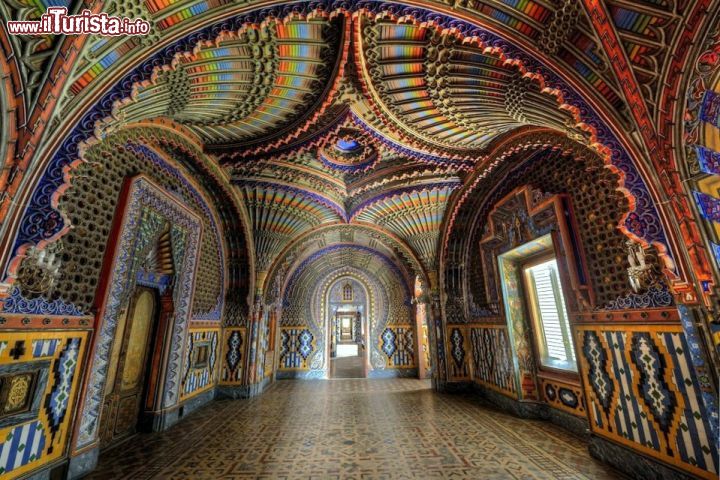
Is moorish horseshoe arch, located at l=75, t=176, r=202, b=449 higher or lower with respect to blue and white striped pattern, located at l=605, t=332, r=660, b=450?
higher

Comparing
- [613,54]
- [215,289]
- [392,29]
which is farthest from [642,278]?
[215,289]

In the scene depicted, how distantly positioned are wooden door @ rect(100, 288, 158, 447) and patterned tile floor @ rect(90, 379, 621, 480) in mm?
366

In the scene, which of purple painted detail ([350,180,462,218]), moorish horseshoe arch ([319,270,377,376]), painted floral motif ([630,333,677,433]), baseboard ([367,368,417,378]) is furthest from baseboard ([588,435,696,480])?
moorish horseshoe arch ([319,270,377,376])

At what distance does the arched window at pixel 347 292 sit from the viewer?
12.5 m

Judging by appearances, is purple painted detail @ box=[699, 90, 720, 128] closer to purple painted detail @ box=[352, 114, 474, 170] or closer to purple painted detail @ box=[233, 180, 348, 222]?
purple painted detail @ box=[352, 114, 474, 170]

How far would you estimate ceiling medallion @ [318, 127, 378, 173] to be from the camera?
216 inches

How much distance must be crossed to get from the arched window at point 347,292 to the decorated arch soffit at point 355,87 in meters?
7.21

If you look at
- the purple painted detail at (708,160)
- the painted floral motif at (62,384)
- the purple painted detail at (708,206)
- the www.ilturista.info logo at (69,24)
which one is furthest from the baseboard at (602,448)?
the www.ilturista.info logo at (69,24)

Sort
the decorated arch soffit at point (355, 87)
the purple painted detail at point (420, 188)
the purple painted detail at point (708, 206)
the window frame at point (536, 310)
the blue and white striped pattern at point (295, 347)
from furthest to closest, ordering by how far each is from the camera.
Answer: the blue and white striped pattern at point (295, 347) < the purple painted detail at point (420, 188) < the window frame at point (536, 310) < the decorated arch soffit at point (355, 87) < the purple painted detail at point (708, 206)

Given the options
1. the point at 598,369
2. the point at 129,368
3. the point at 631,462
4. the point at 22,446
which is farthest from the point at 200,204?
the point at 631,462

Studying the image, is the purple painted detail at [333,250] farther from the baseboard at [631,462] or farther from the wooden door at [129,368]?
the baseboard at [631,462]

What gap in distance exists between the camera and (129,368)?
15.9 ft

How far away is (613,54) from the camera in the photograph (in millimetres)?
2576

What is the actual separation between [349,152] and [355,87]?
2.07 meters
